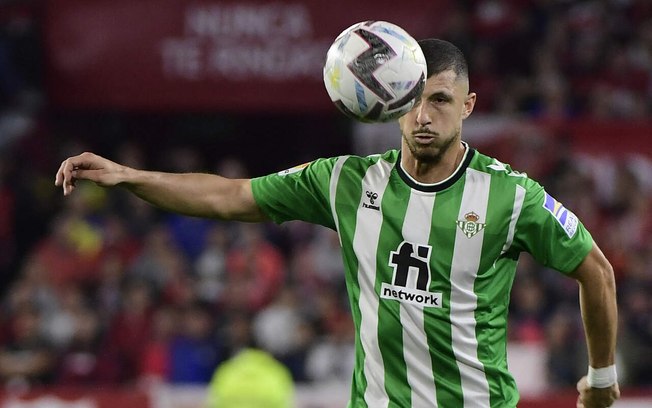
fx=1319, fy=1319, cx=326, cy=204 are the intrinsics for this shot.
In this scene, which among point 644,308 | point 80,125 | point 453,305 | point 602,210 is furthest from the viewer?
point 80,125

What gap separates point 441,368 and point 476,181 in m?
0.70

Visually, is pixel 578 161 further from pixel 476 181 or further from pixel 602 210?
pixel 476 181

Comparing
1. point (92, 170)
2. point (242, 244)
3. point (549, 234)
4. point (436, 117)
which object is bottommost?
point (242, 244)

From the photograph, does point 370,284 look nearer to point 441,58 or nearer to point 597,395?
point 441,58

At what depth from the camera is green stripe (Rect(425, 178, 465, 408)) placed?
475cm

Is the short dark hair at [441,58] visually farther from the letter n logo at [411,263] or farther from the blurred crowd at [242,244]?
the blurred crowd at [242,244]

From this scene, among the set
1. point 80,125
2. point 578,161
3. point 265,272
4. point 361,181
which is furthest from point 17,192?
point 361,181

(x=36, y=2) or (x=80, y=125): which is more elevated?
(x=36, y=2)

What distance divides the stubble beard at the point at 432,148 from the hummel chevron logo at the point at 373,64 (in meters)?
0.31

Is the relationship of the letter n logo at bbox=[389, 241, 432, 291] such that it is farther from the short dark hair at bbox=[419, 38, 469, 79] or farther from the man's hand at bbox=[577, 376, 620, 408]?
the man's hand at bbox=[577, 376, 620, 408]

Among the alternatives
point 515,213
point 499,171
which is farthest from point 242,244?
point 515,213

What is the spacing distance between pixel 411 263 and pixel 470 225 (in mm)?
255

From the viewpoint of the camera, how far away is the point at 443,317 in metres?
4.75

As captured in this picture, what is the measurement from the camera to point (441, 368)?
4777 millimetres
